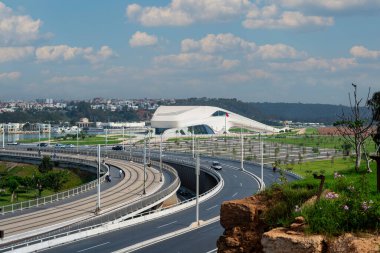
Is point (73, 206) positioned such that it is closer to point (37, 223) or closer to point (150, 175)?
point (37, 223)

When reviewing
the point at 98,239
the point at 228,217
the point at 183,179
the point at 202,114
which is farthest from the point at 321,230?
the point at 202,114

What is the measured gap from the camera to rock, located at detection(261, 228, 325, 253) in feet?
31.5

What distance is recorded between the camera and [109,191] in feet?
170

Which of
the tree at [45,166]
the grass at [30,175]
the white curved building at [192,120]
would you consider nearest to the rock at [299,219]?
the grass at [30,175]

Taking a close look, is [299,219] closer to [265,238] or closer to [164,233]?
[265,238]

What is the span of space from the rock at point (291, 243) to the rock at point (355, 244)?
0.23 meters

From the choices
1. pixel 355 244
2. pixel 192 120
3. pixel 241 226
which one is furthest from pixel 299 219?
pixel 192 120

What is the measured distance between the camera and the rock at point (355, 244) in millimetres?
9055

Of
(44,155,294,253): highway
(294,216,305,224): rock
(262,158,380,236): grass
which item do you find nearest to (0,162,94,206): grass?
(44,155,294,253): highway

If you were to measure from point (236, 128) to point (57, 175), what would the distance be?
13851 cm

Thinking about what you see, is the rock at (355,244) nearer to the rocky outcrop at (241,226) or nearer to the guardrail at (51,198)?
the rocky outcrop at (241,226)

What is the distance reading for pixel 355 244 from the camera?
363 inches

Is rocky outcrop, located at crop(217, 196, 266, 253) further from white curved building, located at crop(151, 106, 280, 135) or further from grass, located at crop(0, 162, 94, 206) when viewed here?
white curved building, located at crop(151, 106, 280, 135)

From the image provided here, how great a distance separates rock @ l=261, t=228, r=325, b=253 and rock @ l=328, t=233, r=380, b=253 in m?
0.23
